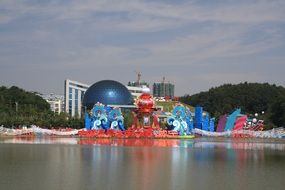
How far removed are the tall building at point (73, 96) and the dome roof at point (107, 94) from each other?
9651mm

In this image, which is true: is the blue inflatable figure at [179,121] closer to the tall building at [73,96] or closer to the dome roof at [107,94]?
the dome roof at [107,94]

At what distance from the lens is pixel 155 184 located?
778 inches

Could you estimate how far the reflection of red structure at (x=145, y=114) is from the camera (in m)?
58.9

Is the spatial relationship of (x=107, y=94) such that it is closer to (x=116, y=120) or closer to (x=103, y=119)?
(x=116, y=120)

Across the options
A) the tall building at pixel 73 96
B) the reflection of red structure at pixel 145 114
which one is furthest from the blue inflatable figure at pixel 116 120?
the tall building at pixel 73 96

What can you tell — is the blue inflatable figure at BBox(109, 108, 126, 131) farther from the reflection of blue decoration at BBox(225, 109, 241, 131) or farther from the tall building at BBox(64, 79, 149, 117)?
the tall building at BBox(64, 79, 149, 117)

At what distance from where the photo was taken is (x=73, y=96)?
360ft

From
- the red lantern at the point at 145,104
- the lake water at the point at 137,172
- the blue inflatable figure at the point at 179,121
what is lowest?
the lake water at the point at 137,172

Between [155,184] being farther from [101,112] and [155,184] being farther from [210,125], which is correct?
[210,125]

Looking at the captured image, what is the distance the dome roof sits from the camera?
93750mm

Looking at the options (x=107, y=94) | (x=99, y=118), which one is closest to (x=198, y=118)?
(x=99, y=118)

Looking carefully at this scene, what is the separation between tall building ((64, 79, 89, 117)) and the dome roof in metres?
9.65

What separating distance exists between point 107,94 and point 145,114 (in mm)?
35834

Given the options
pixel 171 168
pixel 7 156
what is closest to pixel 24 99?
pixel 7 156
